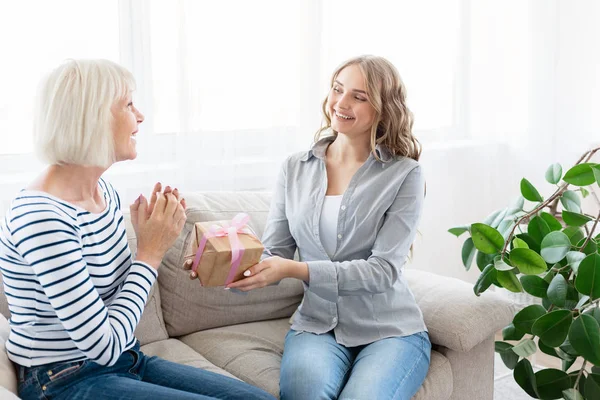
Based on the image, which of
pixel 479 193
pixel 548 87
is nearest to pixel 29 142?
pixel 479 193

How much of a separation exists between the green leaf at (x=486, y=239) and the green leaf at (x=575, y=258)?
207mm

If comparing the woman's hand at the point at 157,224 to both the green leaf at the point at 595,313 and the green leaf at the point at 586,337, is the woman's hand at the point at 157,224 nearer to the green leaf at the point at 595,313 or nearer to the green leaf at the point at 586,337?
the green leaf at the point at 586,337

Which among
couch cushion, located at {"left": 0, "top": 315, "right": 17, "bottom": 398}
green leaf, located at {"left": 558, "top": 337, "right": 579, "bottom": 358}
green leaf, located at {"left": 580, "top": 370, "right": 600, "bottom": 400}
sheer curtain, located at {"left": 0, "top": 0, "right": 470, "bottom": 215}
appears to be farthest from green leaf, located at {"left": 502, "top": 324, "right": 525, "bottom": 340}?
couch cushion, located at {"left": 0, "top": 315, "right": 17, "bottom": 398}

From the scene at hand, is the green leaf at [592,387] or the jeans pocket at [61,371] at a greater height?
the jeans pocket at [61,371]

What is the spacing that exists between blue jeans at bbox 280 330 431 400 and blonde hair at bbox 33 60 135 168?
28.7 inches

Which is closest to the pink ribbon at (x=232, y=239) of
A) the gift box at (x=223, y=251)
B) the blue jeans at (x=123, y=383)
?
the gift box at (x=223, y=251)

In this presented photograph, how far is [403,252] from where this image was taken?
1987 mm

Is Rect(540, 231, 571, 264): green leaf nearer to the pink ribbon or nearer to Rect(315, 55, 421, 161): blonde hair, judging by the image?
Rect(315, 55, 421, 161): blonde hair

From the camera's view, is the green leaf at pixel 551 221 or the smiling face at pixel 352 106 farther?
the green leaf at pixel 551 221

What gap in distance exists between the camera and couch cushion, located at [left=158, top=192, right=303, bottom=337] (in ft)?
7.12

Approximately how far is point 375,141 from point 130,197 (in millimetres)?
890

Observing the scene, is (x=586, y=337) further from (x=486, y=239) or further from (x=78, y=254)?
(x=78, y=254)

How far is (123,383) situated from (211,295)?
2.34ft

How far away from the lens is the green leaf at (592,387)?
6.74 feet
